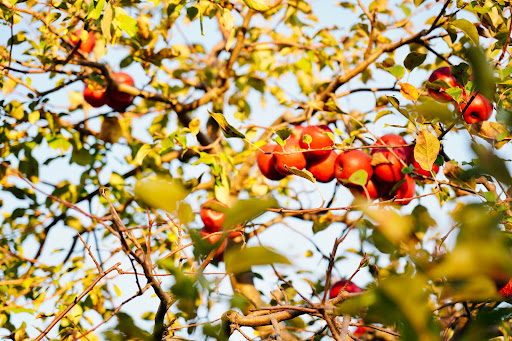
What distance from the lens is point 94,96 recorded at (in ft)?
7.09

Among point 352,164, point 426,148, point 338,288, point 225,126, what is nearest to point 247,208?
point 225,126

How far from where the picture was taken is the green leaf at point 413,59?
3.85ft

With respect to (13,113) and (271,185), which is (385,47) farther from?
(13,113)

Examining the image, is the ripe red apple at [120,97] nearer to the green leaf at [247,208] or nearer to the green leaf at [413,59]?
the green leaf at [413,59]

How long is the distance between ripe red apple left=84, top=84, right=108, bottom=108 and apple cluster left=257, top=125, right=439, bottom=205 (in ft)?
3.24

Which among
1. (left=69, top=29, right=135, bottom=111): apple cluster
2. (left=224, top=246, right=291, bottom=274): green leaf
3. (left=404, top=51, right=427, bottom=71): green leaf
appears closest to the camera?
(left=224, top=246, right=291, bottom=274): green leaf

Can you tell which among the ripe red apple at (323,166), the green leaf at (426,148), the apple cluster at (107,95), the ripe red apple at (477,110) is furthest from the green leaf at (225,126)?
the apple cluster at (107,95)

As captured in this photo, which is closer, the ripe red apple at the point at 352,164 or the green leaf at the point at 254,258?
the green leaf at the point at 254,258

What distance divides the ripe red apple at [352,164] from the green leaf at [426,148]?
0.42 meters

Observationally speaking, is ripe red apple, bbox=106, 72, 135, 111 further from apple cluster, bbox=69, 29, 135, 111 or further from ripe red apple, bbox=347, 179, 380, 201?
ripe red apple, bbox=347, 179, 380, 201

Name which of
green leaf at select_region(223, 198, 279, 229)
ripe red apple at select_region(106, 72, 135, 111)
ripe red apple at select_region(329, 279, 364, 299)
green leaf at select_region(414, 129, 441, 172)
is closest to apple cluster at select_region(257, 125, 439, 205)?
green leaf at select_region(414, 129, 441, 172)

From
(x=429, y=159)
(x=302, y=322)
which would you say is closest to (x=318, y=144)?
(x=429, y=159)

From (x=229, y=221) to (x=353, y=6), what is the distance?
94.8 inches

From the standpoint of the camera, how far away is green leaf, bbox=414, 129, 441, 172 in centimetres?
93
